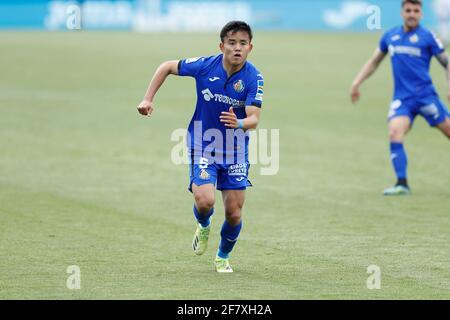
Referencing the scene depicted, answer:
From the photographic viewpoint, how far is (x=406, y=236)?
1215 cm

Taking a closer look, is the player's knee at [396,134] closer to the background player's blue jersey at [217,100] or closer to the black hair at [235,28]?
the background player's blue jersey at [217,100]

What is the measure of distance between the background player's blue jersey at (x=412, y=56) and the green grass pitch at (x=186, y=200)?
1.46m

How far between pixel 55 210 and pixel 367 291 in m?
5.63

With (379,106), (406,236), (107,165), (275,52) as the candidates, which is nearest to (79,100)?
(379,106)

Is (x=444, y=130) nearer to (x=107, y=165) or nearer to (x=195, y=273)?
(x=107, y=165)

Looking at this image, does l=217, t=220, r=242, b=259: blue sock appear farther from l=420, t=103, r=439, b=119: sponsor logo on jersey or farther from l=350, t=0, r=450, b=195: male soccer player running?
l=420, t=103, r=439, b=119: sponsor logo on jersey

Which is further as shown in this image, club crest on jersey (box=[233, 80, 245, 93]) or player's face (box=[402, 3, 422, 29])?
player's face (box=[402, 3, 422, 29])

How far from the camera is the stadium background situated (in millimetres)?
9742

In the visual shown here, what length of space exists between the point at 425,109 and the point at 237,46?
252 inches

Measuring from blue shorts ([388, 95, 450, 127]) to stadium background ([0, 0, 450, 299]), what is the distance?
3.45 ft

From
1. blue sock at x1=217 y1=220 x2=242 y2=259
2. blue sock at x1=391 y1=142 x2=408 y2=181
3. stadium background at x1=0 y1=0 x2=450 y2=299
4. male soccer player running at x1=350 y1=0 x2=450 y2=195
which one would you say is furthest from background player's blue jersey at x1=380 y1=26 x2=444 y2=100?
blue sock at x1=217 y1=220 x2=242 y2=259

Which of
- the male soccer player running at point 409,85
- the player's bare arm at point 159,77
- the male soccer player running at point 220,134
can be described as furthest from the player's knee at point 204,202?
the male soccer player running at point 409,85

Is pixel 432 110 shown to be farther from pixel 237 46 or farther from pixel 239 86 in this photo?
pixel 237 46

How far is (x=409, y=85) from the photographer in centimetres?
1567
